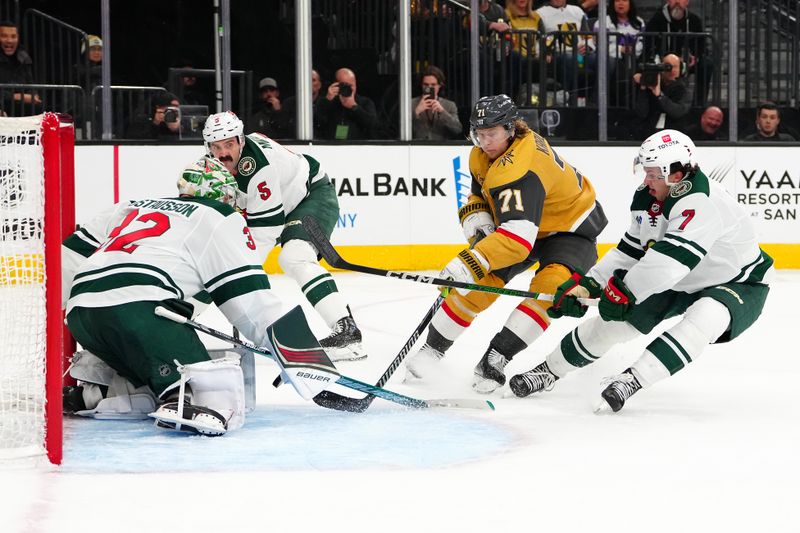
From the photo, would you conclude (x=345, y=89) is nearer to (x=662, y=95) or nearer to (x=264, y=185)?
(x=662, y=95)

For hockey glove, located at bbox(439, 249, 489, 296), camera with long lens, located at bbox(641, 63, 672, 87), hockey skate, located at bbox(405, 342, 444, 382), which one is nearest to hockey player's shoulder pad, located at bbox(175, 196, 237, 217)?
hockey glove, located at bbox(439, 249, 489, 296)

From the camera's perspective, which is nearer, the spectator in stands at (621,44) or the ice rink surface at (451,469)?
the ice rink surface at (451,469)

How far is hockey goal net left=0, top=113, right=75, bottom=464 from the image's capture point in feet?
8.65

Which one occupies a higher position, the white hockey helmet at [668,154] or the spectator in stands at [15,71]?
the spectator in stands at [15,71]

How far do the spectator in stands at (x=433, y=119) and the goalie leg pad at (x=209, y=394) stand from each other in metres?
4.67

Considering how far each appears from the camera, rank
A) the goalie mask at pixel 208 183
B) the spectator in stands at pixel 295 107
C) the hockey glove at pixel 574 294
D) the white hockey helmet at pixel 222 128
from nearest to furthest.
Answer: the goalie mask at pixel 208 183
the hockey glove at pixel 574 294
the white hockey helmet at pixel 222 128
the spectator in stands at pixel 295 107

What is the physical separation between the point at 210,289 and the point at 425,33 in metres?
4.83

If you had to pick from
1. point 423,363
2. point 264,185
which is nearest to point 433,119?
point 264,185

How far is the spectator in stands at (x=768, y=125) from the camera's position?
7.73 metres

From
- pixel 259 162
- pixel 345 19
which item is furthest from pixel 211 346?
pixel 345 19

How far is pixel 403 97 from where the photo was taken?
24.8 feet

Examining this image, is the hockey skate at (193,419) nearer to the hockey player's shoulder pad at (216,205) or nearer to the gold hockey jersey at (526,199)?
the hockey player's shoulder pad at (216,205)

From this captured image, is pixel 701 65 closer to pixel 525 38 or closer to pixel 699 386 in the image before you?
pixel 525 38

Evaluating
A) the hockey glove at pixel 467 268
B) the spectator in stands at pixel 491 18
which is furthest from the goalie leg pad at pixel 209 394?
the spectator in stands at pixel 491 18
